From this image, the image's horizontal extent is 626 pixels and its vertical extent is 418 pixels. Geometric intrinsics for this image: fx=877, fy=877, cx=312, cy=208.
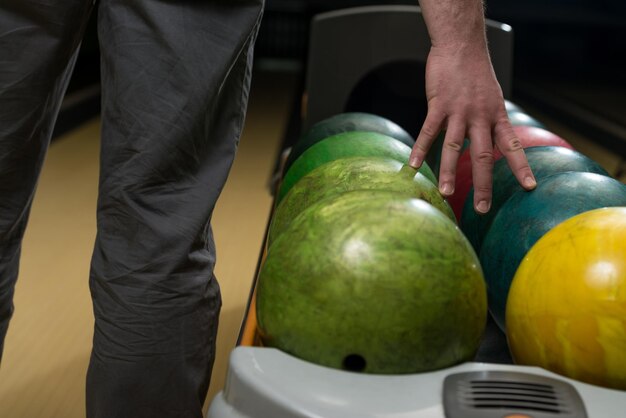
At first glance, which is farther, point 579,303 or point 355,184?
point 355,184

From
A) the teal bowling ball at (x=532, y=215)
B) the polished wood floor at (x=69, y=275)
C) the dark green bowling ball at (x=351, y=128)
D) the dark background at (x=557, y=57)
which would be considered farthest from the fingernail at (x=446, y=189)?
the dark background at (x=557, y=57)

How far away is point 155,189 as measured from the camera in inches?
40.7

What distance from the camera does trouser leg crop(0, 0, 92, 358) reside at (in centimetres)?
103

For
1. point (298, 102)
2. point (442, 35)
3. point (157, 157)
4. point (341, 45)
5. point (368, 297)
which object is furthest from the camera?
point (298, 102)

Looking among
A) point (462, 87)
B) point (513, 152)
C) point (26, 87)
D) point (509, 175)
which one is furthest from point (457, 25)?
point (26, 87)

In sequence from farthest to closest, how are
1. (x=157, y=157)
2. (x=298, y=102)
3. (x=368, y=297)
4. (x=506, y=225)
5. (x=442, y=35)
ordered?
(x=298, y=102) < (x=506, y=225) < (x=442, y=35) < (x=157, y=157) < (x=368, y=297)

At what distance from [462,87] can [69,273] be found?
4.50 ft

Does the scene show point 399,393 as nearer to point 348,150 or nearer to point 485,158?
point 485,158

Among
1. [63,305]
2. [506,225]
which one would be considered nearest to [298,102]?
[63,305]

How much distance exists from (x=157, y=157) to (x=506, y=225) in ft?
1.69

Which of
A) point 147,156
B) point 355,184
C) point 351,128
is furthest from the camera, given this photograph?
point 351,128

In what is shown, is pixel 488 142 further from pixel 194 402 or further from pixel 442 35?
pixel 194 402

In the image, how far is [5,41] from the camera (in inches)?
40.6

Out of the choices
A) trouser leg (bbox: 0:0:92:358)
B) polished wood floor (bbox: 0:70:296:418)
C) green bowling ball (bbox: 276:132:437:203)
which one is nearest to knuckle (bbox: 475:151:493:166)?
green bowling ball (bbox: 276:132:437:203)
